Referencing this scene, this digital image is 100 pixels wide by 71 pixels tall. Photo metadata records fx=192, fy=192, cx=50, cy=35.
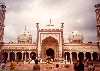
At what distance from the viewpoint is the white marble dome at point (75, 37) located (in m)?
44.8

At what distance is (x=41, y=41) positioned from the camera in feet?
122

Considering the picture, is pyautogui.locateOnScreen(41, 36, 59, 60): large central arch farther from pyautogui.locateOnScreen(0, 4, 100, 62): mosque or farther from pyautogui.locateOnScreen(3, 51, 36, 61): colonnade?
pyautogui.locateOnScreen(3, 51, 36, 61): colonnade

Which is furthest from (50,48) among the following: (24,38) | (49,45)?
(24,38)

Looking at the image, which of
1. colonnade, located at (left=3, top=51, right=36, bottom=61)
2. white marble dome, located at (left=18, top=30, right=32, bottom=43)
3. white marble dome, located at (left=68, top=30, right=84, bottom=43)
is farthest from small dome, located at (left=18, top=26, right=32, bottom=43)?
white marble dome, located at (left=68, top=30, right=84, bottom=43)

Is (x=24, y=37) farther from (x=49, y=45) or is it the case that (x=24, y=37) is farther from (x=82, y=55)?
(x=82, y=55)

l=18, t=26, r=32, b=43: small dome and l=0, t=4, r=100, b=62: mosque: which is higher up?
l=18, t=26, r=32, b=43: small dome

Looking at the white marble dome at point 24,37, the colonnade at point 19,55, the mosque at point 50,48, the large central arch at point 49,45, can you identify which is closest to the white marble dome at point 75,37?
the mosque at point 50,48

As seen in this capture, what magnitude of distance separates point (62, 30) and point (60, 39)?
1.84 m

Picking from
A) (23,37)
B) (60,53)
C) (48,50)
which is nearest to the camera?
(60,53)

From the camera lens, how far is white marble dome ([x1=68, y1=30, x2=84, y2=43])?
44750 mm

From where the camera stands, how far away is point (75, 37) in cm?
4491

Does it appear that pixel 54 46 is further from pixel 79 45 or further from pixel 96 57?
pixel 96 57

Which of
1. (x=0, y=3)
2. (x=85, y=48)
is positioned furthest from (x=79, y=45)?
(x=0, y=3)

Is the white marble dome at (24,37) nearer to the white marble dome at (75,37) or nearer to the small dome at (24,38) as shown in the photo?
the small dome at (24,38)
